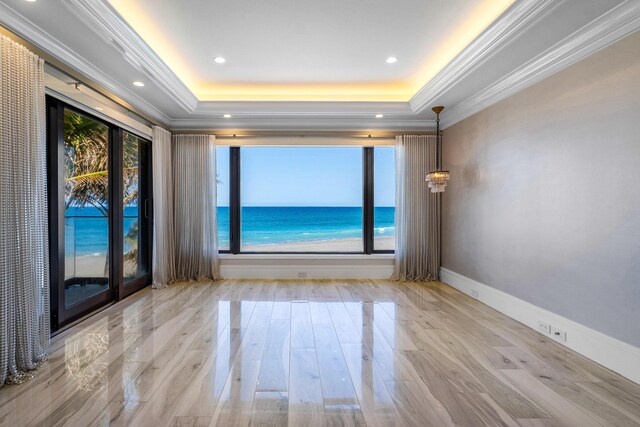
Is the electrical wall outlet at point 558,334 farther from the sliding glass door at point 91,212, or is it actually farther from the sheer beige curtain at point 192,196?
the sliding glass door at point 91,212

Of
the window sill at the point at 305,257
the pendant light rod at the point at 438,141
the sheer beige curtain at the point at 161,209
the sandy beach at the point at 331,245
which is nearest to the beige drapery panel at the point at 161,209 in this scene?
the sheer beige curtain at the point at 161,209

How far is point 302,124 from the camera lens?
4.84 meters

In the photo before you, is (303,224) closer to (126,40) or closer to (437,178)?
(437,178)

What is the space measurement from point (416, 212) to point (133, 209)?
4233mm

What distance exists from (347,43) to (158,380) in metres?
3.38

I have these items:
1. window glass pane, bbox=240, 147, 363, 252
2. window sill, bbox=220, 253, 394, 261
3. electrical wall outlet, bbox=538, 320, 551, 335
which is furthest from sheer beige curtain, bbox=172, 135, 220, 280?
window glass pane, bbox=240, 147, 363, 252

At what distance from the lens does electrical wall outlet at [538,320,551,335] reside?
9.28 feet

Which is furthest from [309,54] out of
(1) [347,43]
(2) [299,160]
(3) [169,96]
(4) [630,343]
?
(2) [299,160]

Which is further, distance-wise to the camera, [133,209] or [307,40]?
[133,209]

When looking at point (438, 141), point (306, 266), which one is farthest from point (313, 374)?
point (438, 141)

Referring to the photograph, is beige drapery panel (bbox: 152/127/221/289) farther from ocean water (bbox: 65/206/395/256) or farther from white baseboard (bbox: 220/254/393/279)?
ocean water (bbox: 65/206/395/256)

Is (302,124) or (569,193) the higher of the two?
(302,124)

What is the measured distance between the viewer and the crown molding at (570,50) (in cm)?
214

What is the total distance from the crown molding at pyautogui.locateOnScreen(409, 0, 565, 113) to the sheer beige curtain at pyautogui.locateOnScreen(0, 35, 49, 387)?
3635 mm
